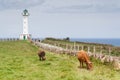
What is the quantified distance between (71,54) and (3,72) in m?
18.6

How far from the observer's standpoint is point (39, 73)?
2717cm

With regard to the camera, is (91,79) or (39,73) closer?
(91,79)

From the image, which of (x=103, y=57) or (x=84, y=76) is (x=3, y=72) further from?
(x=103, y=57)

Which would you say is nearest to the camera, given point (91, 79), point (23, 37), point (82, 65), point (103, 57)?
point (91, 79)

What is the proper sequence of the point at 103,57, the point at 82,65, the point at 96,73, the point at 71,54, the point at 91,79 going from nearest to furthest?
1. the point at 91,79
2. the point at 96,73
3. the point at 82,65
4. the point at 103,57
5. the point at 71,54

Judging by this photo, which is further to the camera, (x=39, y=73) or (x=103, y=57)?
(x=103, y=57)

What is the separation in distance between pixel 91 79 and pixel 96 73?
3.21 m

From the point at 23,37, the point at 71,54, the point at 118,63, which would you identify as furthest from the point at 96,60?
the point at 23,37

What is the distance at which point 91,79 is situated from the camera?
23.8 metres

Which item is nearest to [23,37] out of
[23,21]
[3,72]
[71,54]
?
[23,21]

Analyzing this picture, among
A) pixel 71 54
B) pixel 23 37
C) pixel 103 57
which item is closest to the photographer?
pixel 103 57

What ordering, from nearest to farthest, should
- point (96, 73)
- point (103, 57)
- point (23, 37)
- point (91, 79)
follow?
point (91, 79), point (96, 73), point (103, 57), point (23, 37)

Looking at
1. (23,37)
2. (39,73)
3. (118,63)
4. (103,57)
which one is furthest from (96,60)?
(23,37)

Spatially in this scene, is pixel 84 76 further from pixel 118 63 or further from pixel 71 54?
pixel 71 54
